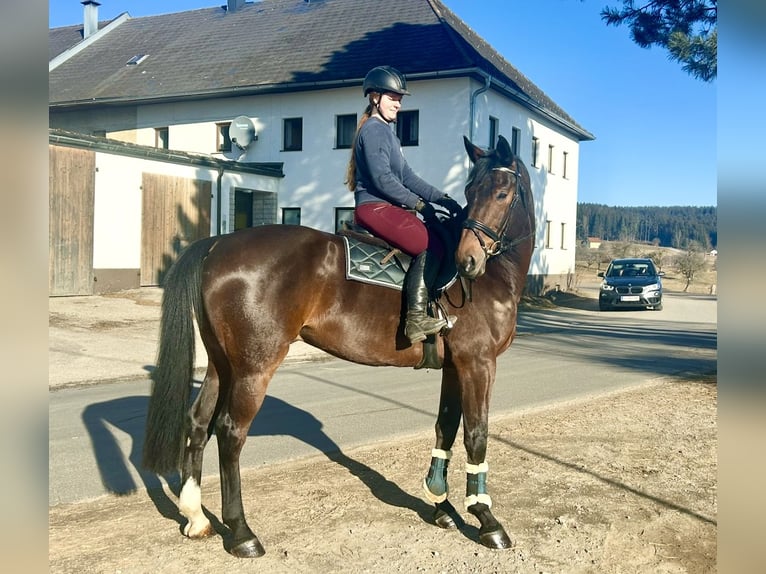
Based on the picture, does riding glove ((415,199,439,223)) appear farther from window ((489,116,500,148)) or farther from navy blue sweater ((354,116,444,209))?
window ((489,116,500,148))

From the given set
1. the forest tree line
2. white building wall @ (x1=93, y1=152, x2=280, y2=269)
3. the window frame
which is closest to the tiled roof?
the window frame

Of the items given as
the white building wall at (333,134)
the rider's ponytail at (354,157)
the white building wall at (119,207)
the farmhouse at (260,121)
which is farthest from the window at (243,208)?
the rider's ponytail at (354,157)

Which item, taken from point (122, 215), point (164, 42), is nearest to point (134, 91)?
point (164, 42)

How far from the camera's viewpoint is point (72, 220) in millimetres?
18812

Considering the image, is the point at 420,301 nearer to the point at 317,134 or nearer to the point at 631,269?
the point at 317,134

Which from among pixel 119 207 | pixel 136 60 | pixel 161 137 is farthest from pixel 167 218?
pixel 136 60

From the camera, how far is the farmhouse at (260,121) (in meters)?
20.4

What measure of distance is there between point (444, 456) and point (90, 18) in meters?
39.6

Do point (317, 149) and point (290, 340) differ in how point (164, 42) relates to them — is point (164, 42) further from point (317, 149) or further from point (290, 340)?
point (290, 340)

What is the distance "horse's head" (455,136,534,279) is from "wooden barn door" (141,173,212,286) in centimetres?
1851

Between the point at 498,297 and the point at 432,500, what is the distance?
4.96 feet

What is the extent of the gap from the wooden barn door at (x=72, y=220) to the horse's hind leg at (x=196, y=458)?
1551 cm
